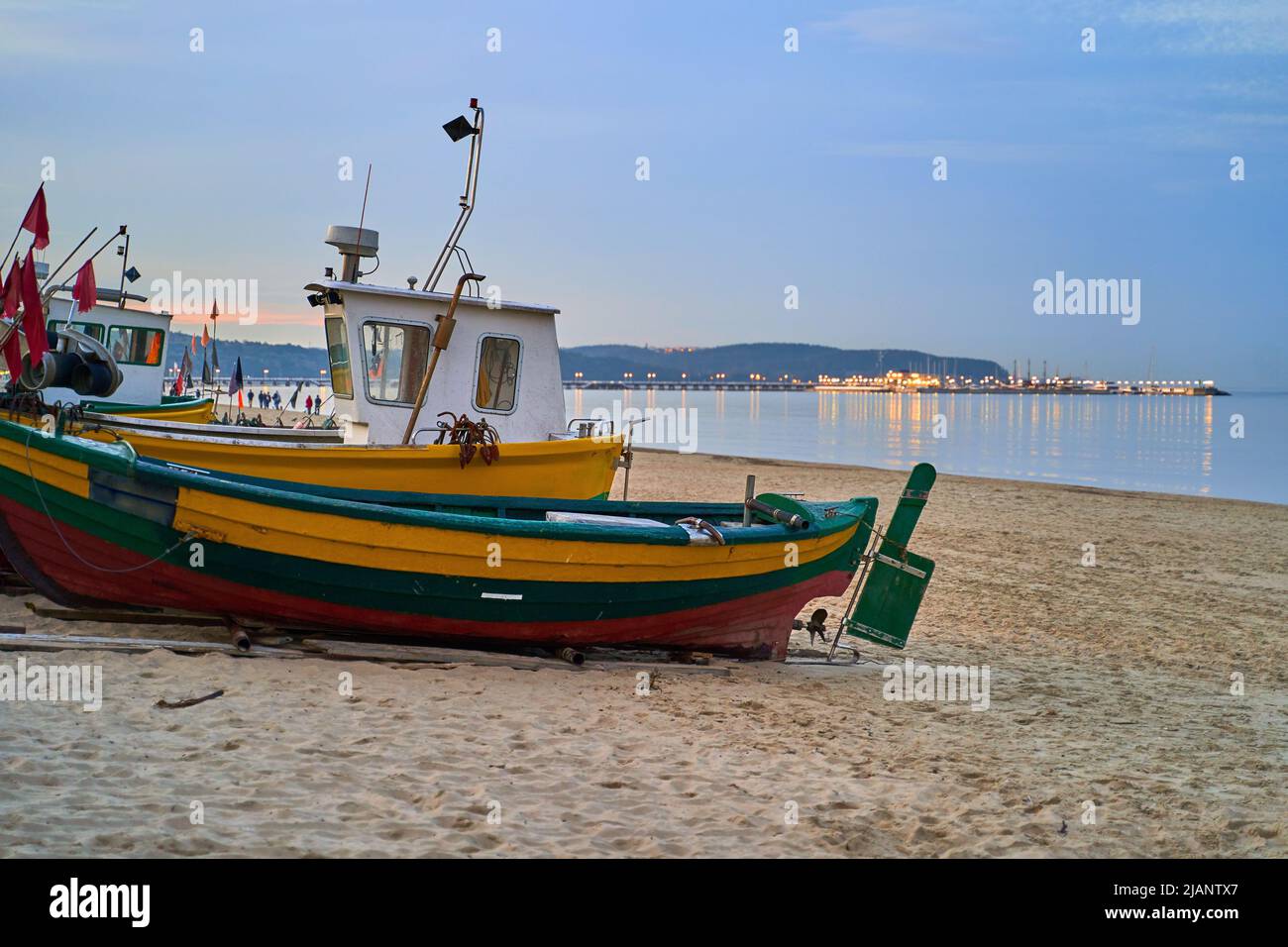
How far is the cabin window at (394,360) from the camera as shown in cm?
1063

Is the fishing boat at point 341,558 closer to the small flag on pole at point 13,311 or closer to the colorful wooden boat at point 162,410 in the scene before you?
the small flag on pole at point 13,311

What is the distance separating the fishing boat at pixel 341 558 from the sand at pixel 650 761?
425 mm

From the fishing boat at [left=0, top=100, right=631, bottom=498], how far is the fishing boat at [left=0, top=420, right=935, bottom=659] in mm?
2311

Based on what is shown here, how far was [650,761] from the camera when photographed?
5.78 m

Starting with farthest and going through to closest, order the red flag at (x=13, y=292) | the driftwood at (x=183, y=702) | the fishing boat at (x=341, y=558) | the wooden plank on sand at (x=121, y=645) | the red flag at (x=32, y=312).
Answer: the red flag at (x=13, y=292) < the red flag at (x=32, y=312) < the fishing boat at (x=341, y=558) < the wooden plank on sand at (x=121, y=645) < the driftwood at (x=183, y=702)

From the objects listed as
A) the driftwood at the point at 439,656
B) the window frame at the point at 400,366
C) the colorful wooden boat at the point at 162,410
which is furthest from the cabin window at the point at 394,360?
the colorful wooden boat at the point at 162,410

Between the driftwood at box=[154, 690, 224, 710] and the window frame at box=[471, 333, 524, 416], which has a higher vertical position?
the window frame at box=[471, 333, 524, 416]

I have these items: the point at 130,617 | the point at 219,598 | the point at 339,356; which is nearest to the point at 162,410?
the point at 339,356

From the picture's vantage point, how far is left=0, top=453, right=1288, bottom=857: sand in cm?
459

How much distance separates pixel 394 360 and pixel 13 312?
127 inches

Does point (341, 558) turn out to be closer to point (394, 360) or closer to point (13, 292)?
point (394, 360)

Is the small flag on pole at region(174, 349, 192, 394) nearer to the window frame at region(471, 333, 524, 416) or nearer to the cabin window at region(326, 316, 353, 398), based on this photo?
the cabin window at region(326, 316, 353, 398)

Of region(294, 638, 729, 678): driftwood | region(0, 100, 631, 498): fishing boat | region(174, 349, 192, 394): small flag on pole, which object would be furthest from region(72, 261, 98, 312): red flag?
region(174, 349, 192, 394): small flag on pole

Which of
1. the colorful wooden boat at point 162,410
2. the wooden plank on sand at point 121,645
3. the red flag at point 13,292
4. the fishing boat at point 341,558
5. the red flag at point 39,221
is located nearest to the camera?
the wooden plank on sand at point 121,645
